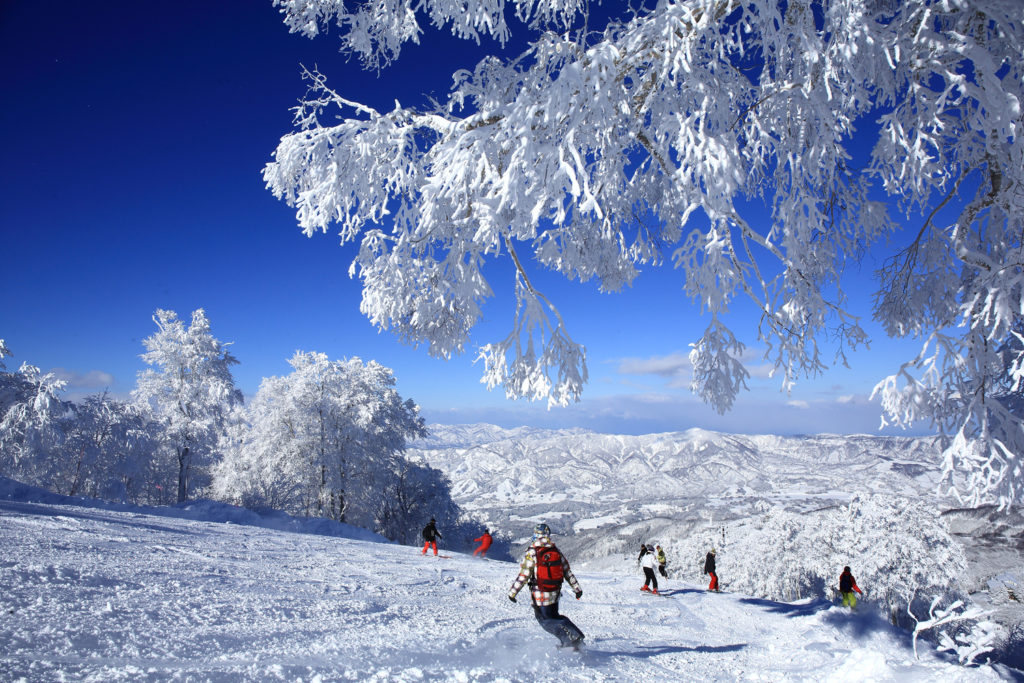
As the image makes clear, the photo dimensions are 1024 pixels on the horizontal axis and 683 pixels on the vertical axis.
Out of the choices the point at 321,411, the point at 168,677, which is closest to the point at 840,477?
the point at 321,411

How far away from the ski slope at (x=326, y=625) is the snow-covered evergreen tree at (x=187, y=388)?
13.0 metres

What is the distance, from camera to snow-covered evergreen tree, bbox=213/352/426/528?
2256cm

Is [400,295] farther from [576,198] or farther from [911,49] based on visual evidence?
[911,49]

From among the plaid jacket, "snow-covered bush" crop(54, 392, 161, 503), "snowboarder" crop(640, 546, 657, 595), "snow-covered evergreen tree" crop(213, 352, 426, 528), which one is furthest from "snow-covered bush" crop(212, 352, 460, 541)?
the plaid jacket

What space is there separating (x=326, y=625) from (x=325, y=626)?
0.04m

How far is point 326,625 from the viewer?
174 inches

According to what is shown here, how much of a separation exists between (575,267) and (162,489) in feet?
109

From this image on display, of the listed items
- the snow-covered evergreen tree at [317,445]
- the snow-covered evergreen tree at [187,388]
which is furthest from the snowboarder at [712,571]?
the snow-covered evergreen tree at [187,388]

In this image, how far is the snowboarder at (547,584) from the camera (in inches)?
171

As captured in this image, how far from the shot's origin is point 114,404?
21.7m

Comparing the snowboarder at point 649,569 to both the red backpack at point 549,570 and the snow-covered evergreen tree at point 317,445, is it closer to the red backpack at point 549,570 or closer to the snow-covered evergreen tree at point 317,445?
the red backpack at point 549,570

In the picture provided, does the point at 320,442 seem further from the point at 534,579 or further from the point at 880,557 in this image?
the point at 880,557

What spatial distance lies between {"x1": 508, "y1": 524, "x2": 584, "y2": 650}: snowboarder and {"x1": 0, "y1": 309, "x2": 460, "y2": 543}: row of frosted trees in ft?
65.8

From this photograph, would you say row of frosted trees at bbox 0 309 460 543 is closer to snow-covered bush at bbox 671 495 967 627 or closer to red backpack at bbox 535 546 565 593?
red backpack at bbox 535 546 565 593
